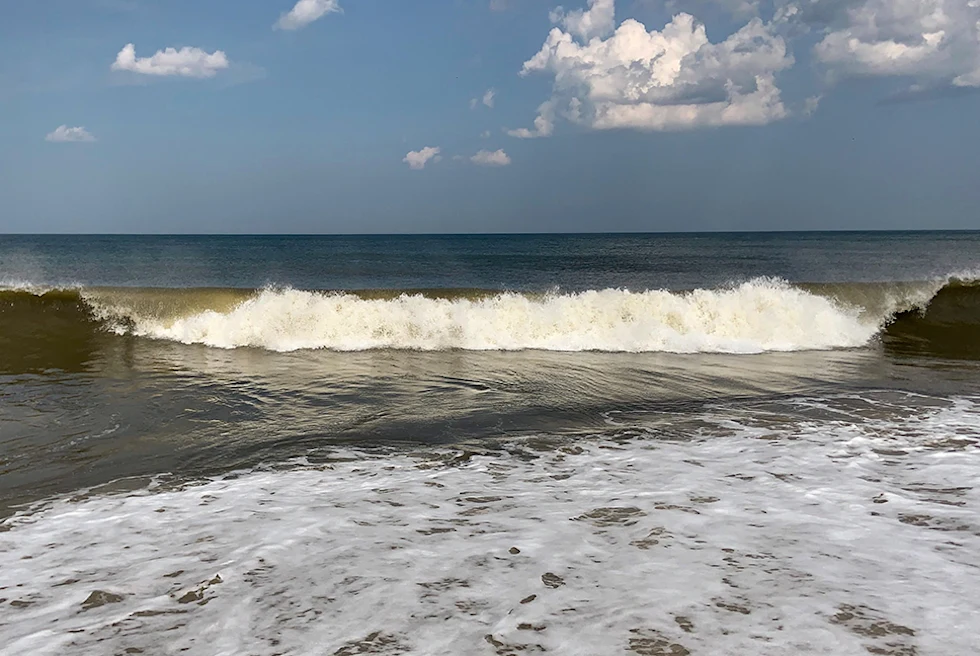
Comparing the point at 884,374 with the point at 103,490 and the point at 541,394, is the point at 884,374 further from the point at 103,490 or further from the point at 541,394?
the point at 103,490

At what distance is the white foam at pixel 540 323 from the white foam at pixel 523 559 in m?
7.86

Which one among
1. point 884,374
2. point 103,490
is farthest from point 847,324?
point 103,490

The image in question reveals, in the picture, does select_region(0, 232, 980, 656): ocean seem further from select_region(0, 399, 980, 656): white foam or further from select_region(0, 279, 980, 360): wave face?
select_region(0, 279, 980, 360): wave face

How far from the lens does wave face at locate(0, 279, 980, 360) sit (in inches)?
537

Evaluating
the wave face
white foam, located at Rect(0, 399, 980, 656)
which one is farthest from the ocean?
the wave face

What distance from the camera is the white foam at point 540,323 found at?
1367cm

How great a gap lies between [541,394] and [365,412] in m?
2.31

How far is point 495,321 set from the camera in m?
14.5

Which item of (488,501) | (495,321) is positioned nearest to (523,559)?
(488,501)

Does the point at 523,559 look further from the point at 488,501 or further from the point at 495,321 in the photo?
the point at 495,321

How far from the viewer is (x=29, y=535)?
168 inches

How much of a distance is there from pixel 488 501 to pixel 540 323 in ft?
32.4

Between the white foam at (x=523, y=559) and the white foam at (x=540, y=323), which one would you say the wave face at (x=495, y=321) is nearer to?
the white foam at (x=540, y=323)

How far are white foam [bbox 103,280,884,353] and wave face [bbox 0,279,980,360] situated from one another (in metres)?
0.02
